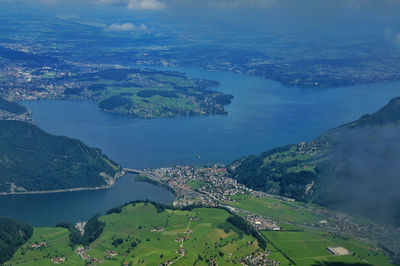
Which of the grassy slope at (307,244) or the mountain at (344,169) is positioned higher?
the mountain at (344,169)

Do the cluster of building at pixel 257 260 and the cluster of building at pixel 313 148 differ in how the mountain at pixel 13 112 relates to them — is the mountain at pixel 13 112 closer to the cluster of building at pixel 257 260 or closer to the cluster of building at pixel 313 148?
the cluster of building at pixel 313 148

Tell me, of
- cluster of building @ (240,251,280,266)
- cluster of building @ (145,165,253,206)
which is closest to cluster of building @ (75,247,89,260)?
cluster of building @ (240,251,280,266)

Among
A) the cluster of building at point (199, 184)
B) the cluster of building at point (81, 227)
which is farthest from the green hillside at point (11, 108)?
the cluster of building at point (81, 227)

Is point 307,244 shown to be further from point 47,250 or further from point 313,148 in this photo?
point 313,148

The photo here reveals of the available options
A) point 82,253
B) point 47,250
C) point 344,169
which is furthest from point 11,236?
point 344,169

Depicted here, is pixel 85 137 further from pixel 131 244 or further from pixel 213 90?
pixel 213 90

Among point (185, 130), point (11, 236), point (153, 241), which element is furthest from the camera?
point (185, 130)

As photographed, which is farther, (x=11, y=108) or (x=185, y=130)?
(x=11, y=108)
